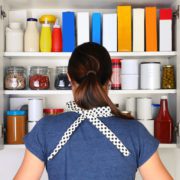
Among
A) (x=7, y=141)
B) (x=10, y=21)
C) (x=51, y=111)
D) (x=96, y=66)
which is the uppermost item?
(x=10, y=21)

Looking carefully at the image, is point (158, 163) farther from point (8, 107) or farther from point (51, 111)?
point (8, 107)

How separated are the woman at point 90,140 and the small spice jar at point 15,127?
69cm

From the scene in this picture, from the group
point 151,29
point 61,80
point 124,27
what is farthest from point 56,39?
point 151,29

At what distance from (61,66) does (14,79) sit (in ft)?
0.73

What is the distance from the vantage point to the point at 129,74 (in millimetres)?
1675

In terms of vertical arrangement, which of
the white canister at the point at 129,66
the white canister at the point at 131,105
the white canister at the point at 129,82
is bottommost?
the white canister at the point at 131,105

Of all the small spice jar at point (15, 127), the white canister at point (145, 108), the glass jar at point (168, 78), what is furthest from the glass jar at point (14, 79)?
the glass jar at point (168, 78)

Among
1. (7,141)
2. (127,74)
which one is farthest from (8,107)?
(127,74)

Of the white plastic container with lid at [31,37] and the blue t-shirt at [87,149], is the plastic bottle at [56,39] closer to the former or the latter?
Answer: the white plastic container with lid at [31,37]

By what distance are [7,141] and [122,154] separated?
2.78 ft

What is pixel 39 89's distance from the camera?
1.68 metres

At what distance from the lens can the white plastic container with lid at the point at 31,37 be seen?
169 cm

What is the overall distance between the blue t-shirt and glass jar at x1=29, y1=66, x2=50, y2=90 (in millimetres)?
694

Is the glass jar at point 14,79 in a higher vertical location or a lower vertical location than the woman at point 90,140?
higher
